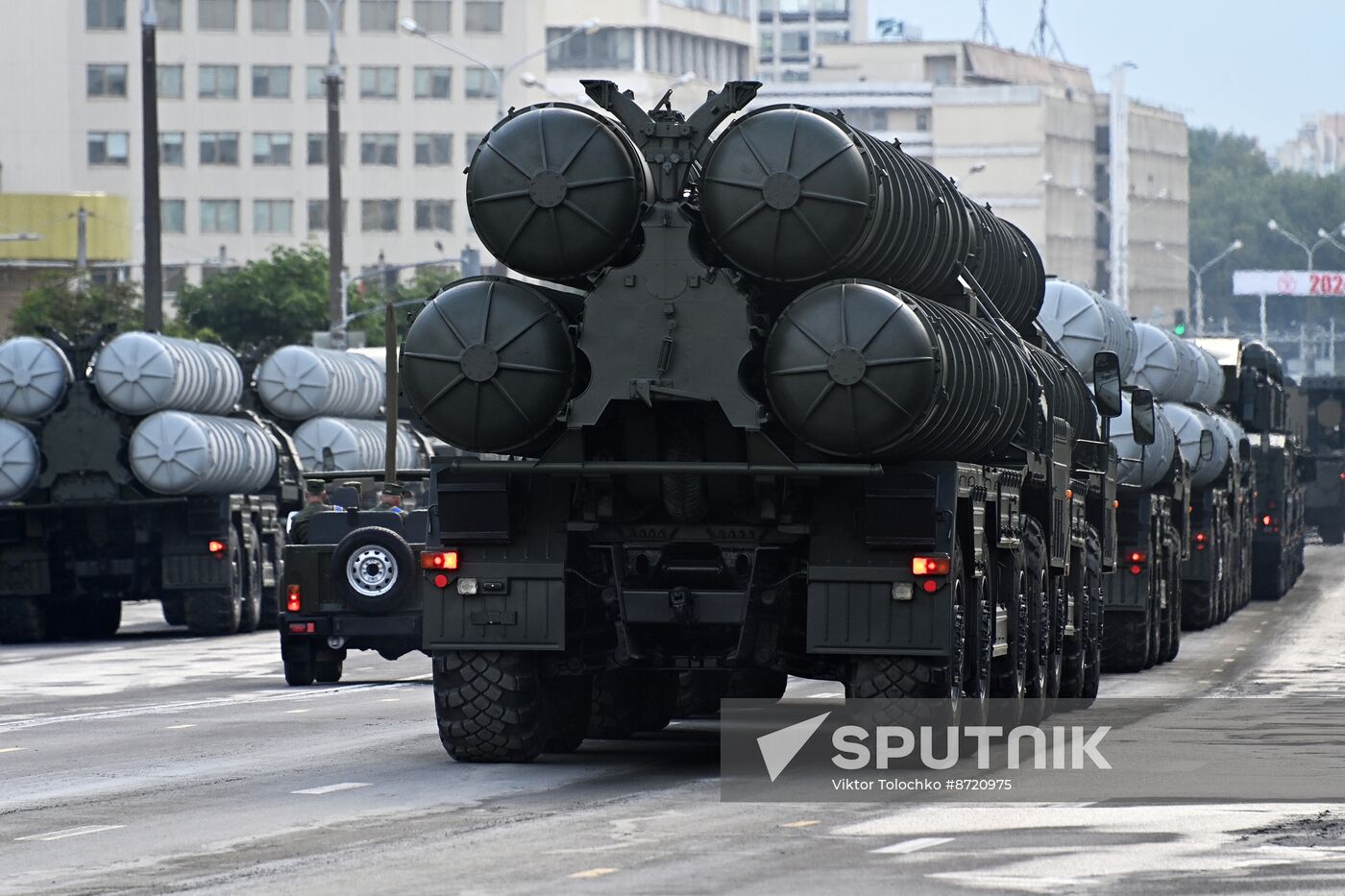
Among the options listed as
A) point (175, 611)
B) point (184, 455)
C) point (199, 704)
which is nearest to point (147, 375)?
point (184, 455)

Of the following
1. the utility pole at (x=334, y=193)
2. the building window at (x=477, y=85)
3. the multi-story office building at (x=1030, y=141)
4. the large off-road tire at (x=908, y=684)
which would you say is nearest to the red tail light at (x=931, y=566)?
the large off-road tire at (x=908, y=684)

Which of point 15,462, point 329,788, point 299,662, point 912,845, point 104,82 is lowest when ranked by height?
point 299,662

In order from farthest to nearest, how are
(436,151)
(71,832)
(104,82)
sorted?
(436,151) < (104,82) < (71,832)

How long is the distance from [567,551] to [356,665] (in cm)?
1318

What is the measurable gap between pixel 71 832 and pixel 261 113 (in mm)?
117106

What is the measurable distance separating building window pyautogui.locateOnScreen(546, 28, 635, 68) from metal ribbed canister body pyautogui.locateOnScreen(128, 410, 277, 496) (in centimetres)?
10790

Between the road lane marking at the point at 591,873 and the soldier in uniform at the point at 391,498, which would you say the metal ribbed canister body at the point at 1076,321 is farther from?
the road lane marking at the point at 591,873

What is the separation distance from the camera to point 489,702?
16391mm

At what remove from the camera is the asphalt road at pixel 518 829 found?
1153cm

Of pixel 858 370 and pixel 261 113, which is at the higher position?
pixel 261 113

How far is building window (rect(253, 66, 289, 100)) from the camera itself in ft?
420

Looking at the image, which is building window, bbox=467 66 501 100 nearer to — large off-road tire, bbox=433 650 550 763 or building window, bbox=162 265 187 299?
building window, bbox=162 265 187 299

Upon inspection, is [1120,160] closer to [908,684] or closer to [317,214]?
[317,214]

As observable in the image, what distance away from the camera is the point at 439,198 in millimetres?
130750
